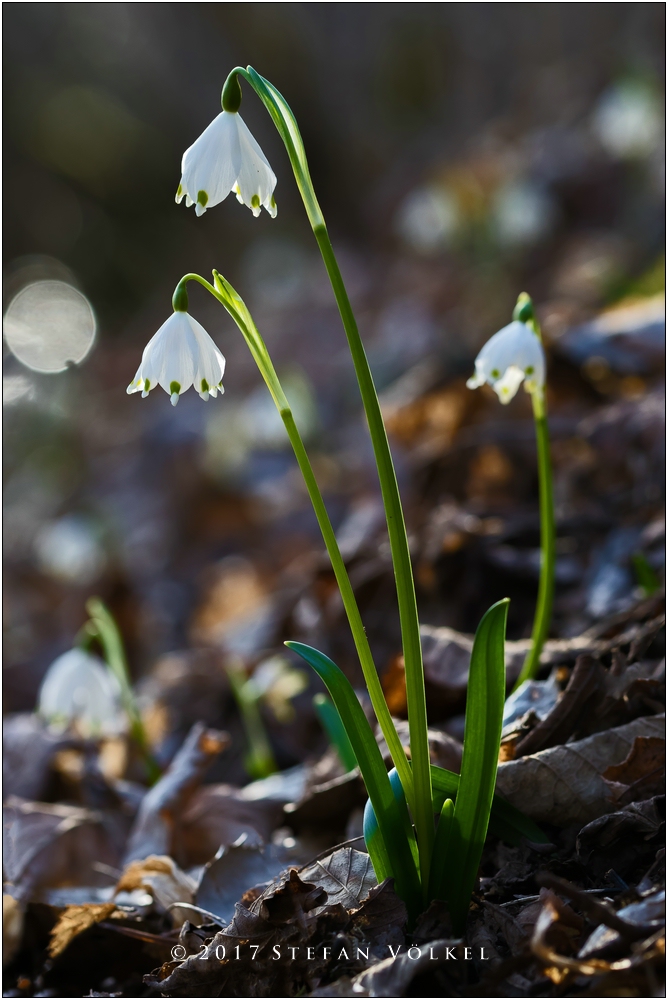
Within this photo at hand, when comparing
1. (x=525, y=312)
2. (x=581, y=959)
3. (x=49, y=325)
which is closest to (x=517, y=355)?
(x=525, y=312)

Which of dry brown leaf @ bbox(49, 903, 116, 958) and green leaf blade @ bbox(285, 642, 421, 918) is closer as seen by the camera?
green leaf blade @ bbox(285, 642, 421, 918)

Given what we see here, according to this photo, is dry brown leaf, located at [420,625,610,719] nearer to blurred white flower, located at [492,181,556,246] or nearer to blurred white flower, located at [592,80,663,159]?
blurred white flower, located at [492,181,556,246]

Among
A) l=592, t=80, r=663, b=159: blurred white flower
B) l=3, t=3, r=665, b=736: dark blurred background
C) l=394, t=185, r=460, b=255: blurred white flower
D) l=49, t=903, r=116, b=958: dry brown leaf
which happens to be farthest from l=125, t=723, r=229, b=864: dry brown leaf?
l=592, t=80, r=663, b=159: blurred white flower

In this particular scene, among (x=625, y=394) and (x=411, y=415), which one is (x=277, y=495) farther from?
(x=625, y=394)

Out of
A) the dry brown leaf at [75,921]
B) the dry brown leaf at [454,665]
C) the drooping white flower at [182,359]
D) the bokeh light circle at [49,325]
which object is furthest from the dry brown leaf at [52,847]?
the bokeh light circle at [49,325]

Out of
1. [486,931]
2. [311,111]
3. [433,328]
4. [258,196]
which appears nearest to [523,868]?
[486,931]

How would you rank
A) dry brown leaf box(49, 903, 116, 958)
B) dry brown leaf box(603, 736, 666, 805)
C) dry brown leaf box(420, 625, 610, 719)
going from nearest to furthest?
dry brown leaf box(603, 736, 666, 805)
dry brown leaf box(49, 903, 116, 958)
dry brown leaf box(420, 625, 610, 719)
